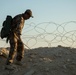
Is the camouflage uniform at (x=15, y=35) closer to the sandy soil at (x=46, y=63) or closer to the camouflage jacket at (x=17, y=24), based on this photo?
the camouflage jacket at (x=17, y=24)

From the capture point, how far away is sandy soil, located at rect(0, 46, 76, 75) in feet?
30.9

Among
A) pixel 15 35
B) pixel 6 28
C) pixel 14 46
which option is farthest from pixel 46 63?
pixel 6 28

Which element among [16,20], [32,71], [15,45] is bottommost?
[32,71]

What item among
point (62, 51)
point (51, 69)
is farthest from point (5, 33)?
point (62, 51)

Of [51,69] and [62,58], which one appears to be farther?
[62,58]

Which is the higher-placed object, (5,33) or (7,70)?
(5,33)

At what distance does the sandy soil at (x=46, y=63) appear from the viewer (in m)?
9.42

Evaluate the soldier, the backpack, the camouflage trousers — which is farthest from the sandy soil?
the backpack

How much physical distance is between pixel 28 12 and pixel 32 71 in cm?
186

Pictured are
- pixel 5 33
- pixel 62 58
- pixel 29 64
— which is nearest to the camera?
pixel 5 33

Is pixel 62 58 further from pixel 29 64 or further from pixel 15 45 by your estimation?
pixel 15 45

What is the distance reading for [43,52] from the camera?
11836 millimetres


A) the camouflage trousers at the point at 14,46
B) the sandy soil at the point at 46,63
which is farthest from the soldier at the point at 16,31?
the sandy soil at the point at 46,63

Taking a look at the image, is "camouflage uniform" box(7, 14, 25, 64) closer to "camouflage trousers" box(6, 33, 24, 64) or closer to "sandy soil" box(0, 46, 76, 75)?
"camouflage trousers" box(6, 33, 24, 64)
